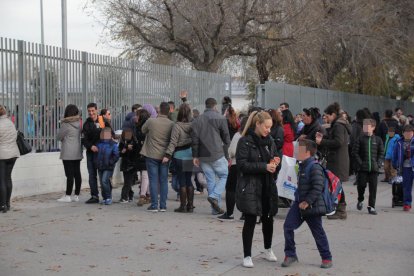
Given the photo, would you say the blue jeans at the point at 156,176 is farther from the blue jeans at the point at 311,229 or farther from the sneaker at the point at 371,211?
the blue jeans at the point at 311,229

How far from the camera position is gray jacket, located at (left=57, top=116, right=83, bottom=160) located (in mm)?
12141

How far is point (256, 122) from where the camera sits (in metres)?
7.57

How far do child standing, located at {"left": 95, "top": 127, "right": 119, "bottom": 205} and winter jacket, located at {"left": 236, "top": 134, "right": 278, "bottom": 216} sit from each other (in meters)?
4.77

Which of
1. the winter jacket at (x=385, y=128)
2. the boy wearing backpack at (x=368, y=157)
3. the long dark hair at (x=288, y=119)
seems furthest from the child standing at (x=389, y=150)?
the long dark hair at (x=288, y=119)

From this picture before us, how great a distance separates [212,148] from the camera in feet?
35.7

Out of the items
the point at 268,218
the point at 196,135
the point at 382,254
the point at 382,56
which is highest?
the point at 382,56

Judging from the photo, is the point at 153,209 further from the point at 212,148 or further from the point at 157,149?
the point at 212,148

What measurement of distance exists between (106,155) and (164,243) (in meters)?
3.39

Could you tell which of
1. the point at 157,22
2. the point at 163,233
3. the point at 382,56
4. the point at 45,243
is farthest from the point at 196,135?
the point at 382,56

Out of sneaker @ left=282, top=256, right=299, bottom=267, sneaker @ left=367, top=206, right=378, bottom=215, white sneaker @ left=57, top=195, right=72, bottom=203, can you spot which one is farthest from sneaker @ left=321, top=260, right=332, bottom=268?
white sneaker @ left=57, top=195, right=72, bottom=203

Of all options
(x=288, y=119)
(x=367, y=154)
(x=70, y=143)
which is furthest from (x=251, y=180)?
(x=288, y=119)

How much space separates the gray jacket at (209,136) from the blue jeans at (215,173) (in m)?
0.08

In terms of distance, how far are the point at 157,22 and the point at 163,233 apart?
46.4 feet

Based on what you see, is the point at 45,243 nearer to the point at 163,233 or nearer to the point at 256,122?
the point at 163,233
